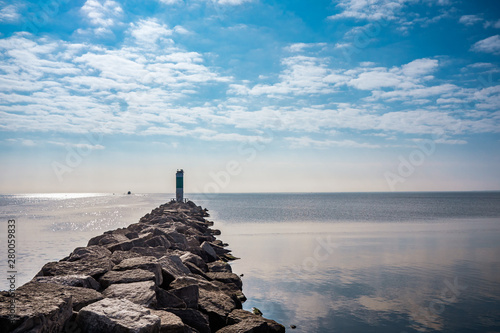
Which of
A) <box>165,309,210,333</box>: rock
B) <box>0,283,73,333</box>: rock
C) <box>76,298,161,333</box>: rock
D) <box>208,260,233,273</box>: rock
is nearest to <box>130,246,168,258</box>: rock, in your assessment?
<box>208,260,233,273</box>: rock

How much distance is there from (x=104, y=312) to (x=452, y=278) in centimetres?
1121

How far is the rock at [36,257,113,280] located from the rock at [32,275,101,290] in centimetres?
47

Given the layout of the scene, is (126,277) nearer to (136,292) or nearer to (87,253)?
(136,292)

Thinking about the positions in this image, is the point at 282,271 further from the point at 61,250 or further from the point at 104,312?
the point at 61,250

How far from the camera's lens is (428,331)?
760cm

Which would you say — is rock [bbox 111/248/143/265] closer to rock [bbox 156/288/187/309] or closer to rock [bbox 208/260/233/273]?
rock [bbox 156/288/187/309]

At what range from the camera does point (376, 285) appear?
35.9 feet

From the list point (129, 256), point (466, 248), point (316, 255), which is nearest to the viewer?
point (129, 256)

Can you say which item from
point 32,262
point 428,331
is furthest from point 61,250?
point 428,331

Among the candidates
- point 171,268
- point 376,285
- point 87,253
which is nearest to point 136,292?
point 171,268

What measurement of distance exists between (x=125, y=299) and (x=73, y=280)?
4.31 ft

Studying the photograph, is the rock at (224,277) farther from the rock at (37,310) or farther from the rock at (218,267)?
the rock at (37,310)

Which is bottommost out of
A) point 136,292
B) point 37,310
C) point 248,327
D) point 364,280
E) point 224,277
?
point 364,280

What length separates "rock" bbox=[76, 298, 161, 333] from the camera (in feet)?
14.7
